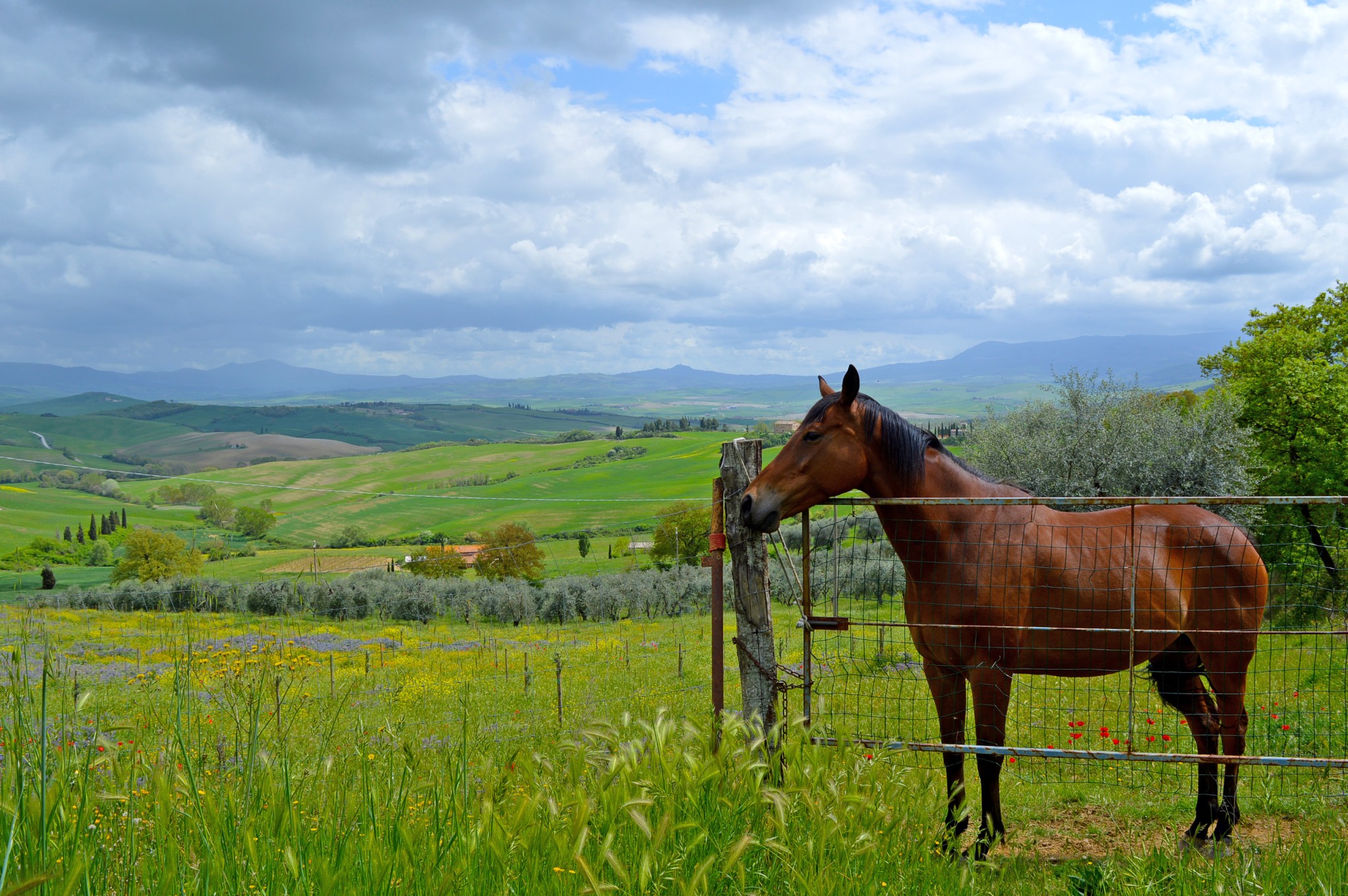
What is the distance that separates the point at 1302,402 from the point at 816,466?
89.2 feet

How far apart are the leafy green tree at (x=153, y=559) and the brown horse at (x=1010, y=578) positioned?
4742 cm

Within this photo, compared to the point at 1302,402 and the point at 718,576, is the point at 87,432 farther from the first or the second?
the point at 718,576

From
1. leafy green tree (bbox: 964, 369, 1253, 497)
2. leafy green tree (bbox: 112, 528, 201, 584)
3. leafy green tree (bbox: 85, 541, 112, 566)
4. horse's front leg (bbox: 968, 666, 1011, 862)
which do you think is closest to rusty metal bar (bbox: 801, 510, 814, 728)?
horse's front leg (bbox: 968, 666, 1011, 862)

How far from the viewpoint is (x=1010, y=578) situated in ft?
15.4

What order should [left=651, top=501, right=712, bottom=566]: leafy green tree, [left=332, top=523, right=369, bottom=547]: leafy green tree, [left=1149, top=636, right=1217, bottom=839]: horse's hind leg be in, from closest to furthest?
[left=1149, top=636, right=1217, bottom=839]: horse's hind leg → [left=651, top=501, right=712, bottom=566]: leafy green tree → [left=332, top=523, right=369, bottom=547]: leafy green tree

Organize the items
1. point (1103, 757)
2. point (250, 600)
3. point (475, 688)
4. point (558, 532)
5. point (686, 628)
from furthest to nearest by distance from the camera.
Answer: point (558, 532)
point (250, 600)
point (686, 628)
point (475, 688)
point (1103, 757)

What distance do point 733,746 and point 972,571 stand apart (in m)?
1.90

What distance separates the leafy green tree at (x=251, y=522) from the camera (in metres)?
79.1

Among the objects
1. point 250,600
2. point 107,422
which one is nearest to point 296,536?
point 250,600

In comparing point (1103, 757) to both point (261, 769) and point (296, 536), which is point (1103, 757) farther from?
point (296, 536)

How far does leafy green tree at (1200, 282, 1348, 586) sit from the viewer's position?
75.6ft

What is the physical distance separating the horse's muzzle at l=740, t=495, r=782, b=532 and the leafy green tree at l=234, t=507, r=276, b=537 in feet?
281

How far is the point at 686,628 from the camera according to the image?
23.7m

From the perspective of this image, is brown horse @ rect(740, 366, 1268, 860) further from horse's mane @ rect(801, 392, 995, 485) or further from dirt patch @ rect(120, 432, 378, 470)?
dirt patch @ rect(120, 432, 378, 470)
